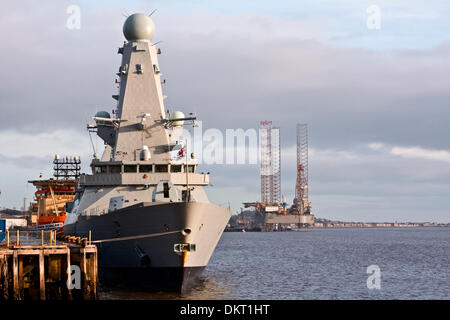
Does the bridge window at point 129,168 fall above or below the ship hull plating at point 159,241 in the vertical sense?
above

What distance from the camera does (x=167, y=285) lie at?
33875 mm

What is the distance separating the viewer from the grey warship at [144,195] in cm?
3331

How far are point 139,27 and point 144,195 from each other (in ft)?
44.5

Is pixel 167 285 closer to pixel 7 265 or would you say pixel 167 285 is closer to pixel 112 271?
pixel 112 271

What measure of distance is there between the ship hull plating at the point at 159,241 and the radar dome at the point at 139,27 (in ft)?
50.7

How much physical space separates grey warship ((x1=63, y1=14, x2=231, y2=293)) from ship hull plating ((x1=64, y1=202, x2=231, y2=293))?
0.18 feet

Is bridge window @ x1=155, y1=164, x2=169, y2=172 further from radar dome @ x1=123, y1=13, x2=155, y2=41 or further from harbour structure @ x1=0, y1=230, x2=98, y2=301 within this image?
radar dome @ x1=123, y1=13, x2=155, y2=41

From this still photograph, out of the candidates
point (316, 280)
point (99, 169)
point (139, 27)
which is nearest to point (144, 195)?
point (99, 169)

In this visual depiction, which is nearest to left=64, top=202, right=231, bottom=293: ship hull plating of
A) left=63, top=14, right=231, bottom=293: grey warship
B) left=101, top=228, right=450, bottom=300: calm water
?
left=63, top=14, right=231, bottom=293: grey warship

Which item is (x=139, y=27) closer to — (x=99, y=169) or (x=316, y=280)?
(x=99, y=169)

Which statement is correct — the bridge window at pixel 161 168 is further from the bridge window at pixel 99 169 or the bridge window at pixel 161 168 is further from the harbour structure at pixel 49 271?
the harbour structure at pixel 49 271

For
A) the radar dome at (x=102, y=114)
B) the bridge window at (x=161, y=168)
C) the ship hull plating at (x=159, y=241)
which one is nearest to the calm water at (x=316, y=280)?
the ship hull plating at (x=159, y=241)

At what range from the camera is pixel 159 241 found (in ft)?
110
